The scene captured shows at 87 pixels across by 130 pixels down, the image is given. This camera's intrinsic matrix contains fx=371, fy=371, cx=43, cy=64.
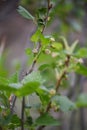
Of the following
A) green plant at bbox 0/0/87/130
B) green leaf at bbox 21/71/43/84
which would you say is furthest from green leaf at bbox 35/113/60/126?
green leaf at bbox 21/71/43/84

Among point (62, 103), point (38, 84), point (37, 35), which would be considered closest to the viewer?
point (38, 84)

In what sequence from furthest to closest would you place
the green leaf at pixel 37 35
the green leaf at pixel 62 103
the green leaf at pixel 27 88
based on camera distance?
the green leaf at pixel 62 103
the green leaf at pixel 37 35
the green leaf at pixel 27 88

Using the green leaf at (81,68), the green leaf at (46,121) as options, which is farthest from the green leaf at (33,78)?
the green leaf at (81,68)

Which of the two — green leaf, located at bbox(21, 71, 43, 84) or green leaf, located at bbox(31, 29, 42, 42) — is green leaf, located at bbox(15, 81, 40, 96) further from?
green leaf, located at bbox(31, 29, 42, 42)

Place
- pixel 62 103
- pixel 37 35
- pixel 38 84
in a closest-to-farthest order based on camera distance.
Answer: pixel 38 84
pixel 37 35
pixel 62 103

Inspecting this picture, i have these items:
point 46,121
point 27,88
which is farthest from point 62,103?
point 27,88

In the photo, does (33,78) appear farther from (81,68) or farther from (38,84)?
(81,68)

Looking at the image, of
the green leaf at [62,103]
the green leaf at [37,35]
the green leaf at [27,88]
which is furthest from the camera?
the green leaf at [62,103]

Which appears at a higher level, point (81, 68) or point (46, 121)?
point (81, 68)

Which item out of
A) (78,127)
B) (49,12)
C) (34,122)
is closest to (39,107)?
(34,122)

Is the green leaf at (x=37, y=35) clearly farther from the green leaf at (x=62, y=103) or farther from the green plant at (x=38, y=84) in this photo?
the green leaf at (x=62, y=103)

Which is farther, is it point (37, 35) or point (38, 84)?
point (37, 35)

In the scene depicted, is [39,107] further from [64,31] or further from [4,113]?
[64,31]

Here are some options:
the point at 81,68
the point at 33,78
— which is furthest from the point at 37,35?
the point at 81,68
